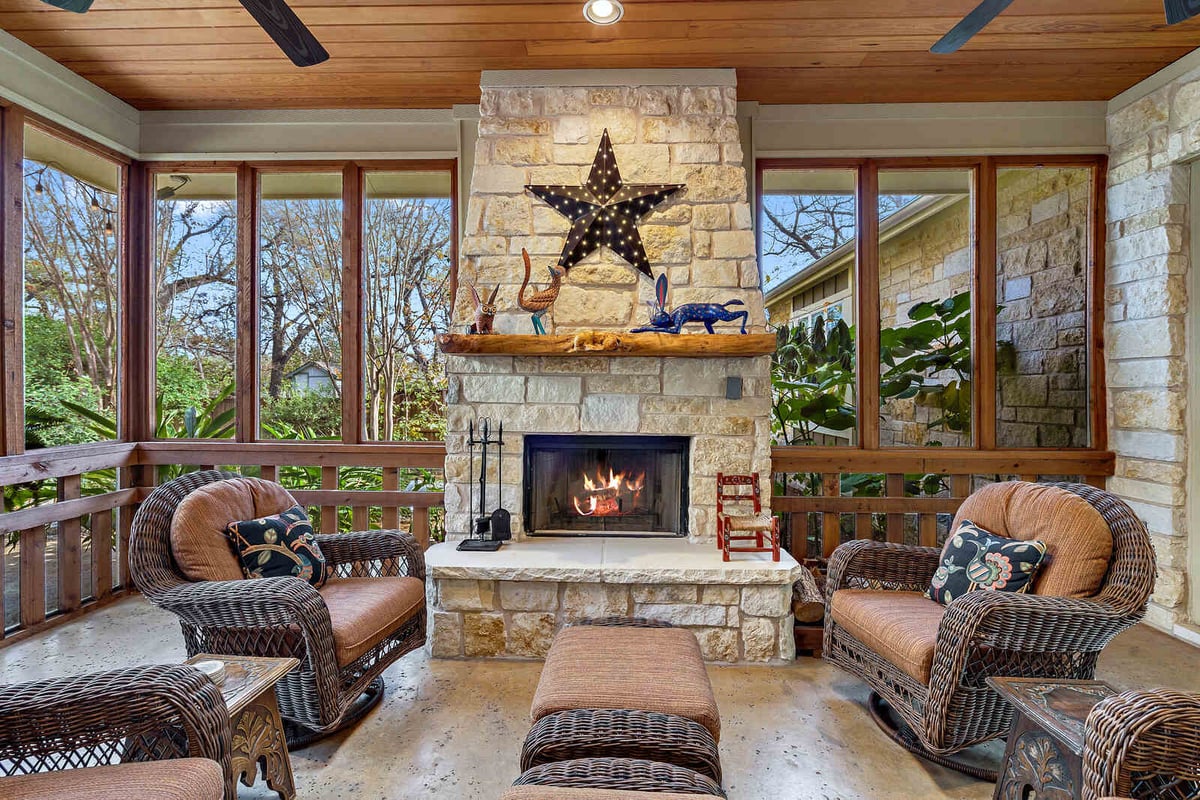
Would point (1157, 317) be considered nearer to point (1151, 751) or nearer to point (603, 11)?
point (1151, 751)

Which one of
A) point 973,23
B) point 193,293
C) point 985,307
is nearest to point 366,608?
point 193,293

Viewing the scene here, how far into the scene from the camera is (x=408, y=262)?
394 centimetres

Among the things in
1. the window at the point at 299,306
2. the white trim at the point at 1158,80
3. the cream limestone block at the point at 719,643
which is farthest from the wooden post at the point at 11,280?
the white trim at the point at 1158,80

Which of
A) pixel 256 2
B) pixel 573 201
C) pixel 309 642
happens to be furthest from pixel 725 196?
pixel 309 642

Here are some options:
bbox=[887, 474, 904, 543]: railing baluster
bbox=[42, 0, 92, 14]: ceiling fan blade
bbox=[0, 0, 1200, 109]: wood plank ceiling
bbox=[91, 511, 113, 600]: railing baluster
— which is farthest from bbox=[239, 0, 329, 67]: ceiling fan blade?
bbox=[887, 474, 904, 543]: railing baluster

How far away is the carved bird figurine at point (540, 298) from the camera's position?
320cm

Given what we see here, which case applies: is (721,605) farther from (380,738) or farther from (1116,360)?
(1116,360)

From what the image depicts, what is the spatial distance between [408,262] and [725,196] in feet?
6.34

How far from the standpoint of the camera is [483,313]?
3.21 m

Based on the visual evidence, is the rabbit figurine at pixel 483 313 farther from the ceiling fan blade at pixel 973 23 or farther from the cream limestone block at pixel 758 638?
the ceiling fan blade at pixel 973 23

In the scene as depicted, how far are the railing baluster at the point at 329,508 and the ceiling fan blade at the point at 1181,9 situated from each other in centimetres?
409

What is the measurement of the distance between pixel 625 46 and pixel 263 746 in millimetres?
3121

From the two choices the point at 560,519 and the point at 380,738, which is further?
the point at 560,519

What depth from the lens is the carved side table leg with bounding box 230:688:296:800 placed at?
67.1 inches
